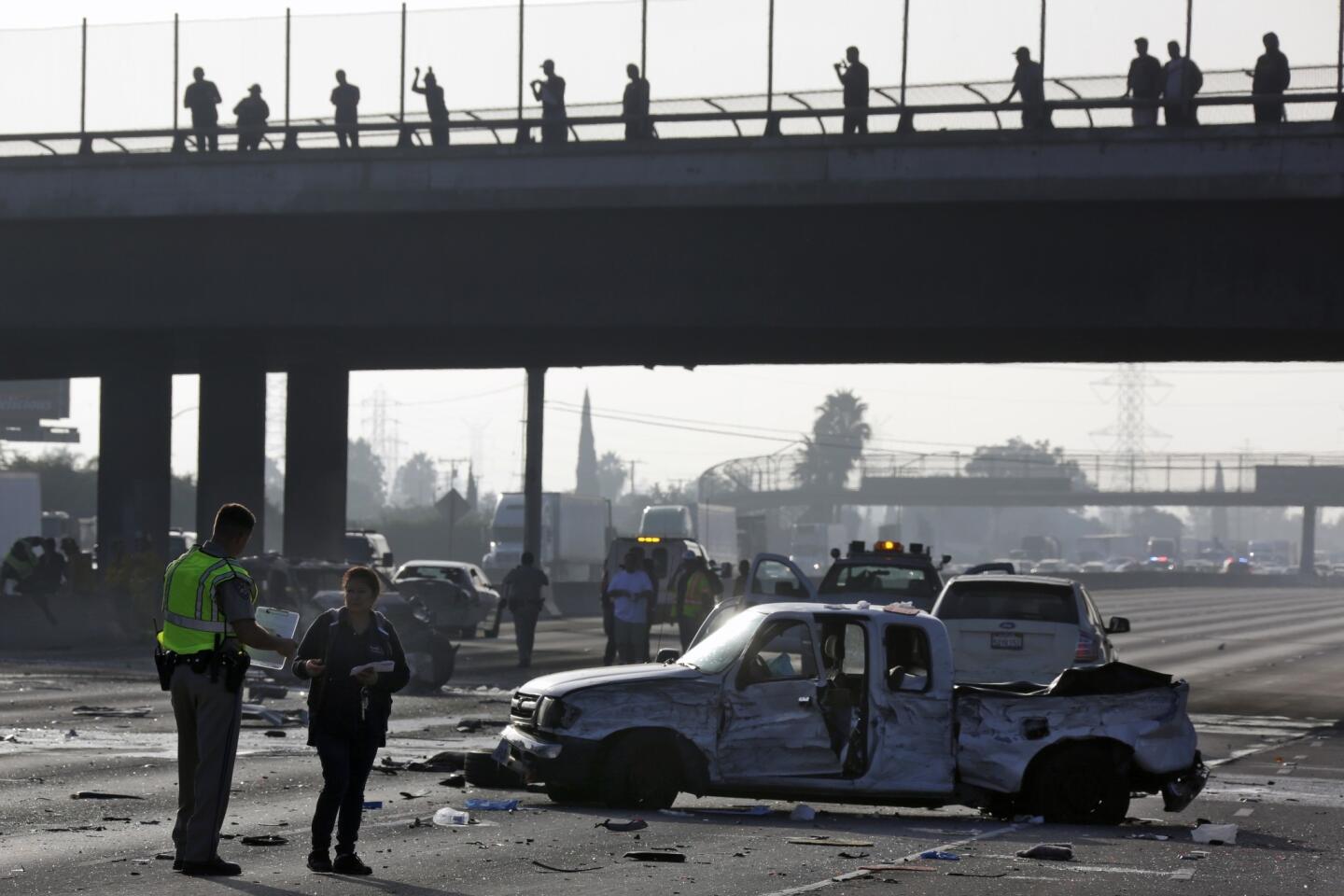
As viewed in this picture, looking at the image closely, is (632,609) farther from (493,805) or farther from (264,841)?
(264,841)

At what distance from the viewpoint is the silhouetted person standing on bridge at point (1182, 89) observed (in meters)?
30.0

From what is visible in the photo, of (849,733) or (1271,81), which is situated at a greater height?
(1271,81)

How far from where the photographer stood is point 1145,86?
30266 millimetres

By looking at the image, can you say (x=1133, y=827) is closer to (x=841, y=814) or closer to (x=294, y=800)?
(x=841, y=814)

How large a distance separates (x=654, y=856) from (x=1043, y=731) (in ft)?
11.9

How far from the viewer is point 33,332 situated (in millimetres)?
37719

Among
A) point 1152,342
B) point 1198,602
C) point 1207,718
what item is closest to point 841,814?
point 1207,718

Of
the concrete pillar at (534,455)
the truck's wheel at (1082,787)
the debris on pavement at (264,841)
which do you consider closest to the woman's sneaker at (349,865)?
the debris on pavement at (264,841)

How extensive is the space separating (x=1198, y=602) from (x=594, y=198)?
5448 centimetres

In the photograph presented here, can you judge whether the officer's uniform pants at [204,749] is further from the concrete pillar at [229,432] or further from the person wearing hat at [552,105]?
the concrete pillar at [229,432]

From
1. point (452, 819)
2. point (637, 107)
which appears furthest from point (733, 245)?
point (452, 819)

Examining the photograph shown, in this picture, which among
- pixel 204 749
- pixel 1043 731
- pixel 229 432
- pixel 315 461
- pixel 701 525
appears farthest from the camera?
pixel 701 525

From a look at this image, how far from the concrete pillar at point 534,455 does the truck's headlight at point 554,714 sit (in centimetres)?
4245

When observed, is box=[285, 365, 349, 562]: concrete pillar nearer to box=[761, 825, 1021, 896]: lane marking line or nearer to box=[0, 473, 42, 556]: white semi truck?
box=[0, 473, 42, 556]: white semi truck
